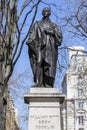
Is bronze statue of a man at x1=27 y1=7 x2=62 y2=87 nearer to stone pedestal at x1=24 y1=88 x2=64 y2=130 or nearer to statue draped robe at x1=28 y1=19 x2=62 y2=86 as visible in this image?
statue draped robe at x1=28 y1=19 x2=62 y2=86

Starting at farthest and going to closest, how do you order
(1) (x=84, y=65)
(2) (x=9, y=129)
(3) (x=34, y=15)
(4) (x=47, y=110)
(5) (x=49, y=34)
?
1. (2) (x=9, y=129)
2. (1) (x=84, y=65)
3. (3) (x=34, y=15)
4. (5) (x=49, y=34)
5. (4) (x=47, y=110)

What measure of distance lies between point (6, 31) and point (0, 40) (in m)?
0.48

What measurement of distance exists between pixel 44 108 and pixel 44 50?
1769 mm

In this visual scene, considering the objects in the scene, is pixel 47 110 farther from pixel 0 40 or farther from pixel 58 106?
pixel 0 40

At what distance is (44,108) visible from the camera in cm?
1363

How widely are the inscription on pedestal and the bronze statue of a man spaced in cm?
95

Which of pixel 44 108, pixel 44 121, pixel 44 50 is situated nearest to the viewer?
pixel 44 121

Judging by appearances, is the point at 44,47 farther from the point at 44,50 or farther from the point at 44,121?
the point at 44,121

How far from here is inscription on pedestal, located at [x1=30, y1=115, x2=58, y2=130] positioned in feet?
43.7

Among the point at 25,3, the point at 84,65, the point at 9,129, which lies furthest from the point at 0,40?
the point at 9,129

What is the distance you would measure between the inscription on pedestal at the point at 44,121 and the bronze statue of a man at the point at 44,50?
3.13 ft

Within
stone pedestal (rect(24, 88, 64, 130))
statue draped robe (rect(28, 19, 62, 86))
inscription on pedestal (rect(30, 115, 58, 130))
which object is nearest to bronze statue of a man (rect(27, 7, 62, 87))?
statue draped robe (rect(28, 19, 62, 86))

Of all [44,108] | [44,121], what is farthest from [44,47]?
[44,121]

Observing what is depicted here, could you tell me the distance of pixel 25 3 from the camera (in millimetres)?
20656
